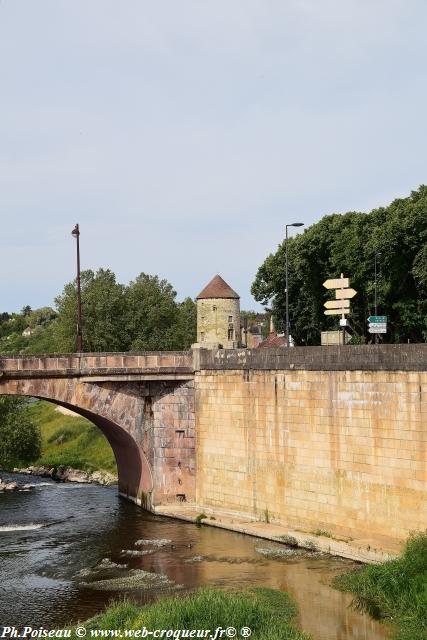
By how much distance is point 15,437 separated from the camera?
57750mm

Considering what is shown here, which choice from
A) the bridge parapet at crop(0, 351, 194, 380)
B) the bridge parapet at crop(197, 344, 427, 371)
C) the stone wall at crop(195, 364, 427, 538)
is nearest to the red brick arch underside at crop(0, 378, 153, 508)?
the bridge parapet at crop(0, 351, 194, 380)

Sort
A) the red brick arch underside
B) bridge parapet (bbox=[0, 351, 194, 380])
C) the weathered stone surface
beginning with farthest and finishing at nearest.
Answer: the weathered stone surface, the red brick arch underside, bridge parapet (bbox=[0, 351, 194, 380])

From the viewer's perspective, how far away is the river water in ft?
79.4

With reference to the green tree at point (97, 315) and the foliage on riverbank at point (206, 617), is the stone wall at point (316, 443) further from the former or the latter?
the green tree at point (97, 315)

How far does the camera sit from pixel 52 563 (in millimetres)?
30234

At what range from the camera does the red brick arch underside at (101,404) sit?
36.5 meters

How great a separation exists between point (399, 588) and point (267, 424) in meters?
11.5

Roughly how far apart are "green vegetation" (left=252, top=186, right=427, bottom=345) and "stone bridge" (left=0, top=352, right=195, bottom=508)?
16601mm

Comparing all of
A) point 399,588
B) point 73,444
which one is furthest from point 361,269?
point 399,588

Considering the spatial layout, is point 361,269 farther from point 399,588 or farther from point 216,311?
point 399,588

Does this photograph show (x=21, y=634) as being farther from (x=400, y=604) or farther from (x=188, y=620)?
(x=400, y=604)

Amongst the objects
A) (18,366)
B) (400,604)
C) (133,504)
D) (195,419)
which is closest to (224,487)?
(195,419)

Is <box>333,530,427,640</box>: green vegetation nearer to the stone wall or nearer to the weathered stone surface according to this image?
the stone wall

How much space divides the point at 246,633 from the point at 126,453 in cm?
2342
